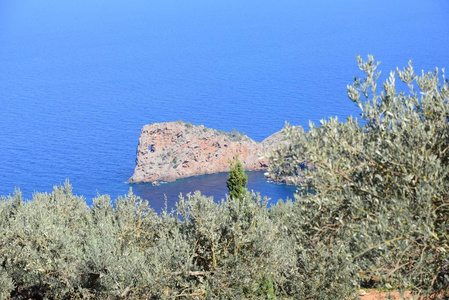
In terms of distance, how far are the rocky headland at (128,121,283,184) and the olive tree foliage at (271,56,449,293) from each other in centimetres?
6068

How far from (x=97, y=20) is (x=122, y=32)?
59.9 feet

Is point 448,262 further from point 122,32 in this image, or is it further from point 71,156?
point 122,32

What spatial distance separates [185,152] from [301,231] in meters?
62.3

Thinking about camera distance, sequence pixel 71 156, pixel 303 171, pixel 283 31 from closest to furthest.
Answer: pixel 303 171
pixel 71 156
pixel 283 31

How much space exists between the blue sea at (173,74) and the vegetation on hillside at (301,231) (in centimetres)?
4567

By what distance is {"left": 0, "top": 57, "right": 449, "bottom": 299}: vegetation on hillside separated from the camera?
256 inches

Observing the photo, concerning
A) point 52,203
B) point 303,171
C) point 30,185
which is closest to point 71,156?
point 30,185

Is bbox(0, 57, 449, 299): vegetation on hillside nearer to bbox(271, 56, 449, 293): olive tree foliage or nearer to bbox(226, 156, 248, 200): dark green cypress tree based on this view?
bbox(271, 56, 449, 293): olive tree foliage

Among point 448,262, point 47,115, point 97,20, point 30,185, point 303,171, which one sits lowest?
point 448,262

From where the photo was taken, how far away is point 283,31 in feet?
406

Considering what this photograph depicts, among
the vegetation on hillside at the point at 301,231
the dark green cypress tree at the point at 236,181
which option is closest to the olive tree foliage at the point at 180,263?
the vegetation on hillside at the point at 301,231

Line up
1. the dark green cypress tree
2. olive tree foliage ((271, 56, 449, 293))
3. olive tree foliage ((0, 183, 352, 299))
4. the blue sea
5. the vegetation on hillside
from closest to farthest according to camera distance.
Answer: olive tree foliage ((271, 56, 449, 293))
the vegetation on hillside
olive tree foliage ((0, 183, 352, 299))
the dark green cypress tree
the blue sea

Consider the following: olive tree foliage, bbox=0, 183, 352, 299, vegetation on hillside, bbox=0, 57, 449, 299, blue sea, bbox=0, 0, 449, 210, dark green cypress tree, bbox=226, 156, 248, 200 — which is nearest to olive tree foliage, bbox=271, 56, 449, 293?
vegetation on hillside, bbox=0, 57, 449, 299

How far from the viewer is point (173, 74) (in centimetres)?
10025
